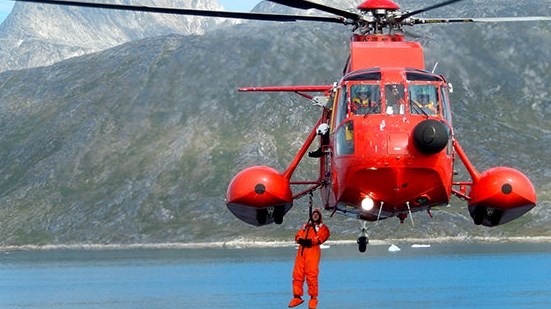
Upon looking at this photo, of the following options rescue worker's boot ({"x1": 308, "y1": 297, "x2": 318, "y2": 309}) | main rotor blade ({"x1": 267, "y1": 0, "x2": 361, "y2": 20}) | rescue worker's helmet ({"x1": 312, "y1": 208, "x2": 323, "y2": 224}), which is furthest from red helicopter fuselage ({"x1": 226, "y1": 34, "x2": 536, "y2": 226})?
rescue worker's boot ({"x1": 308, "y1": 297, "x2": 318, "y2": 309})

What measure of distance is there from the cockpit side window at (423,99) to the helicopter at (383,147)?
31mm

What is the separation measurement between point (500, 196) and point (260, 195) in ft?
26.0

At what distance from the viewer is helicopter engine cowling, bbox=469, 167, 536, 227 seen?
3838cm

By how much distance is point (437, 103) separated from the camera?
1441 inches

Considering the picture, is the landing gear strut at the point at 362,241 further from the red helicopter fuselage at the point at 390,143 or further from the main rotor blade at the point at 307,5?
the main rotor blade at the point at 307,5

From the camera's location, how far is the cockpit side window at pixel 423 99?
36188 mm

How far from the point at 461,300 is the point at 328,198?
393ft

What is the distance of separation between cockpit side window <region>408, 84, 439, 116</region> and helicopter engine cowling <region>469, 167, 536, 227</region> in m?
3.84

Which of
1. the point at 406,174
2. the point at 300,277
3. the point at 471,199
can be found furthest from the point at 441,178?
the point at 300,277

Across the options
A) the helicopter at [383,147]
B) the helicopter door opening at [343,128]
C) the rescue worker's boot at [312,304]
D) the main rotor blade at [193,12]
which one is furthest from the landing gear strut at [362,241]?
the main rotor blade at [193,12]

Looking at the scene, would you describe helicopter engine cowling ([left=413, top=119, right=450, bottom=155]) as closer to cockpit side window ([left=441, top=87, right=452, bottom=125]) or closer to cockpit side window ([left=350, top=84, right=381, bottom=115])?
cockpit side window ([left=350, top=84, right=381, bottom=115])

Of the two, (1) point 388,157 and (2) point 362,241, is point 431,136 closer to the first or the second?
(1) point 388,157

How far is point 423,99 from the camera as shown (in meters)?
36.6

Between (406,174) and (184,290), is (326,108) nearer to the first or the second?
(406,174)
